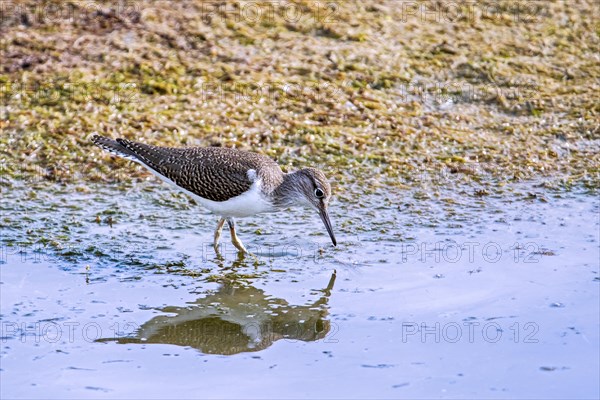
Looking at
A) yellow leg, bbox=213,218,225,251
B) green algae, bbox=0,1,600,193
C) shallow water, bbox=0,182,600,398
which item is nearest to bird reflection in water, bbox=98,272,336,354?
shallow water, bbox=0,182,600,398

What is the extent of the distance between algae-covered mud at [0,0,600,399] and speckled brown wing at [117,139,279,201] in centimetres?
56

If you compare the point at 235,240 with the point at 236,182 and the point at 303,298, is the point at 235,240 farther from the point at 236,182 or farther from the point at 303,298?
A: the point at 303,298

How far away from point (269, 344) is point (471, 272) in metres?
2.08

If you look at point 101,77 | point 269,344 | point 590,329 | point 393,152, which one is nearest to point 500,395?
point 590,329

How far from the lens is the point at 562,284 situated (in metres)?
7.41

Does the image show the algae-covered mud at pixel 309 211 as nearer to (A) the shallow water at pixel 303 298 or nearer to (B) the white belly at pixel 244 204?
(A) the shallow water at pixel 303 298

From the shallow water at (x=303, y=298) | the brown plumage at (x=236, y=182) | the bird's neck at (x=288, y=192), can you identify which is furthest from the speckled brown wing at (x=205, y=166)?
the shallow water at (x=303, y=298)

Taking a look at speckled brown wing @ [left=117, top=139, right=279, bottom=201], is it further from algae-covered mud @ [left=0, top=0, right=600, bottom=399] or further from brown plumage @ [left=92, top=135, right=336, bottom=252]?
algae-covered mud @ [left=0, top=0, right=600, bottom=399]

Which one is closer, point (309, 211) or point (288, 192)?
point (288, 192)

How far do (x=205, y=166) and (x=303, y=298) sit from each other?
1.72 m

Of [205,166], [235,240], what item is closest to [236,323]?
[235,240]

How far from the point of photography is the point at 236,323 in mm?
6906

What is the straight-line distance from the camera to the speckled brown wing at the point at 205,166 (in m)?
8.16

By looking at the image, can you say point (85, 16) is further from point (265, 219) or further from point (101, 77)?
point (265, 219)
